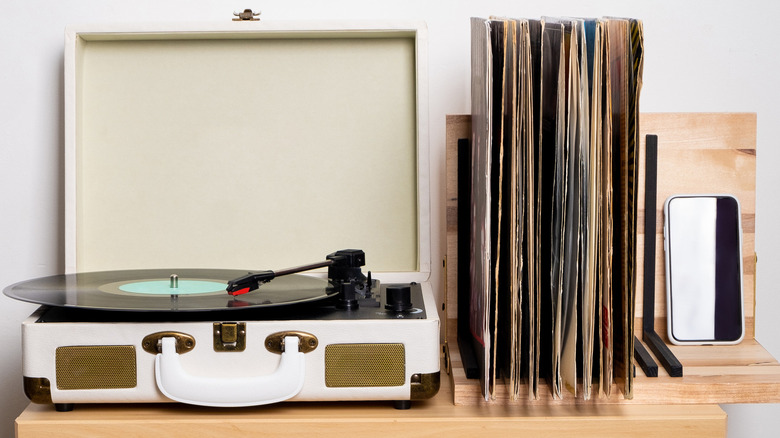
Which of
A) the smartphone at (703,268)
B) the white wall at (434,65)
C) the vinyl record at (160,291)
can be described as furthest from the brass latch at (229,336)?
the smartphone at (703,268)

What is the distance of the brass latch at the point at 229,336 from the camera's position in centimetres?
73

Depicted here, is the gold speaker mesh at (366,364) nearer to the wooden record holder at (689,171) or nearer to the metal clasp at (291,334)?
the metal clasp at (291,334)

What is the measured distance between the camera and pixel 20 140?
3.74 ft

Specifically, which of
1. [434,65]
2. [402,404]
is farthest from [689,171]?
[402,404]

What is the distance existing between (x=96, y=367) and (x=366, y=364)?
1.00 ft

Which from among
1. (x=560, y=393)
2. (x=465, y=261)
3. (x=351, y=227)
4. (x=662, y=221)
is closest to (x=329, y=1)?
(x=351, y=227)

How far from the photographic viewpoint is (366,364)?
0.74 metres

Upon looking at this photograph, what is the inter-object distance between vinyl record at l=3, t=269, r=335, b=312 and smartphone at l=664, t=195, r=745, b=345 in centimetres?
54

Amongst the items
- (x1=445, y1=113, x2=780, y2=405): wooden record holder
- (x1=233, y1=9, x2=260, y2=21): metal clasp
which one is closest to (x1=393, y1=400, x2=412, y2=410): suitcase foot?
(x1=445, y1=113, x2=780, y2=405): wooden record holder

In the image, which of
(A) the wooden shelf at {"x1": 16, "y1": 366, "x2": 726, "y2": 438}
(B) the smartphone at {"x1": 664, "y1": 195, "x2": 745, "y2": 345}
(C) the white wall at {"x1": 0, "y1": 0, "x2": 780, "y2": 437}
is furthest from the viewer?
(C) the white wall at {"x1": 0, "y1": 0, "x2": 780, "y2": 437}

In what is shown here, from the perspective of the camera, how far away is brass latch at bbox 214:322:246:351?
0.73m

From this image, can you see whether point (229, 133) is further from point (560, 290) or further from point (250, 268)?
point (560, 290)

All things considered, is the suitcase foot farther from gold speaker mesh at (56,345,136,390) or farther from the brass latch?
gold speaker mesh at (56,345,136,390)

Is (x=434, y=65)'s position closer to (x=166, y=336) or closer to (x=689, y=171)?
(x=689, y=171)
